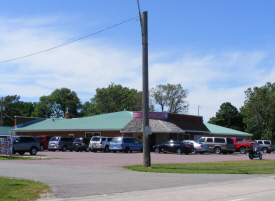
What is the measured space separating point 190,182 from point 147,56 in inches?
323

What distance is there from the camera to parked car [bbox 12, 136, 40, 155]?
→ 31828mm

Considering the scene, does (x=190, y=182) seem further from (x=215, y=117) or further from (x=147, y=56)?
(x=215, y=117)

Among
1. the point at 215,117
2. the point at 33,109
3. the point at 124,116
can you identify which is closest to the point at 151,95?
the point at 215,117

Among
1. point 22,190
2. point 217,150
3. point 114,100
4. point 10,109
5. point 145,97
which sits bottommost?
point 22,190

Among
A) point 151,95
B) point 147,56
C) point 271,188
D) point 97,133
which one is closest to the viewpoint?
point 271,188

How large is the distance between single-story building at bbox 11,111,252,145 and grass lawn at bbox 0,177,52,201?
34388 millimetres

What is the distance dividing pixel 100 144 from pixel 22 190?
29697 millimetres

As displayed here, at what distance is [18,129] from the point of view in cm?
5709

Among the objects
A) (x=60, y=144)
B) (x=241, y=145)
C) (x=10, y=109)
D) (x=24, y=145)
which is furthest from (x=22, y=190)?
(x=10, y=109)

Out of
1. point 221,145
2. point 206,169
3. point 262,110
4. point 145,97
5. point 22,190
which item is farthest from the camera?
point 262,110

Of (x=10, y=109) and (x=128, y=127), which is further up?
(x=10, y=109)

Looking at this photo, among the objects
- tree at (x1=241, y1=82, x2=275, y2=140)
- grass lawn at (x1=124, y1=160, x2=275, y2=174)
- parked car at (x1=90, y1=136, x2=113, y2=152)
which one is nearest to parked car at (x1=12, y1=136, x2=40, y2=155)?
parked car at (x1=90, y1=136, x2=113, y2=152)

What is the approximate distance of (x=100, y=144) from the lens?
40.3 meters

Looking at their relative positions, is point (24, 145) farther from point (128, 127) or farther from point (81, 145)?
point (128, 127)
